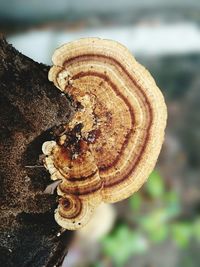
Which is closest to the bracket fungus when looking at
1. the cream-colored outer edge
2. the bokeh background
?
the cream-colored outer edge

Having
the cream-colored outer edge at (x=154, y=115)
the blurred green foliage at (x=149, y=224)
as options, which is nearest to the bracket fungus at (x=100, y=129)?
the cream-colored outer edge at (x=154, y=115)

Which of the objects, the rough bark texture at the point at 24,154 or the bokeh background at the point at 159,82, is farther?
the bokeh background at the point at 159,82

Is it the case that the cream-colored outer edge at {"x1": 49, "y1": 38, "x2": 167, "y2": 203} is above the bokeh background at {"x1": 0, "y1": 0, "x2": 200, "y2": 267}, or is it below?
below

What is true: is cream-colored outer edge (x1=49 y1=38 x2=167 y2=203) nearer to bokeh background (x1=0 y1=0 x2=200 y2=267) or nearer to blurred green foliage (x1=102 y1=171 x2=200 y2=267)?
bokeh background (x1=0 y1=0 x2=200 y2=267)

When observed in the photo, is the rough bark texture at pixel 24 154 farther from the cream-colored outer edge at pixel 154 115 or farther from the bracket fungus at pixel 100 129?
the cream-colored outer edge at pixel 154 115

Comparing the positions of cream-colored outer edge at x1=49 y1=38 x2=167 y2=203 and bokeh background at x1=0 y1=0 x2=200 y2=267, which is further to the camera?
bokeh background at x1=0 y1=0 x2=200 y2=267

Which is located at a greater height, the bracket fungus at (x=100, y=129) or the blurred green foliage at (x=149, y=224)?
the blurred green foliage at (x=149, y=224)

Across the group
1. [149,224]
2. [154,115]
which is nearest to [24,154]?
[154,115]
